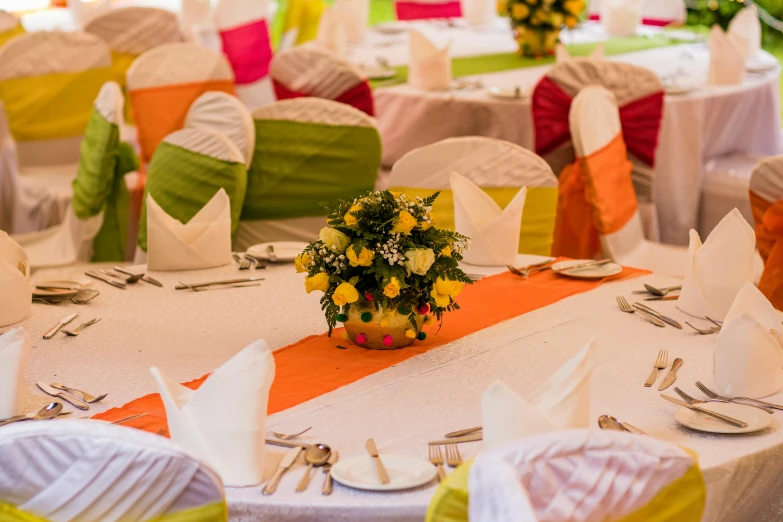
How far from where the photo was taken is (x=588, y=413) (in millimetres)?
1672

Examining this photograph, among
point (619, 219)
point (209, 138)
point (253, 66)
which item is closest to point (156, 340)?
point (209, 138)

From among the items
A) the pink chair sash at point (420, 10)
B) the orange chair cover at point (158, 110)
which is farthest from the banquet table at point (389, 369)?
the pink chair sash at point (420, 10)

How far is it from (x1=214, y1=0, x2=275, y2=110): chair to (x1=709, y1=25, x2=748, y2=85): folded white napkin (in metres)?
2.95

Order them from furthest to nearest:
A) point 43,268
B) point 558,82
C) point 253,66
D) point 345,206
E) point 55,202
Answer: point 253,66 → point 55,202 → point 558,82 → point 43,268 → point 345,206

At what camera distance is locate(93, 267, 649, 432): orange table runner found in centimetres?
191

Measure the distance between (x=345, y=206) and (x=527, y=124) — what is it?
2.69 m

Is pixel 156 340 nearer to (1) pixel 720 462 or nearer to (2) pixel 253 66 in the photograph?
(1) pixel 720 462

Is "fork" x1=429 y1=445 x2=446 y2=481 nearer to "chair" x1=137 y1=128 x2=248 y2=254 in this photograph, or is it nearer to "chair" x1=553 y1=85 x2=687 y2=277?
"chair" x1=137 y1=128 x2=248 y2=254

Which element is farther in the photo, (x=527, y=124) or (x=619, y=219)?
(x=527, y=124)

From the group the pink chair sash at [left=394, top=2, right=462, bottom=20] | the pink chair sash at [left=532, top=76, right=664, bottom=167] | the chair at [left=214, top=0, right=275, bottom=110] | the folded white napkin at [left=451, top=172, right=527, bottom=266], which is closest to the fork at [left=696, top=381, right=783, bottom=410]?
the folded white napkin at [left=451, top=172, right=527, bottom=266]

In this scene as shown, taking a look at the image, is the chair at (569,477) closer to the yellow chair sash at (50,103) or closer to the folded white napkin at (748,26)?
the yellow chair sash at (50,103)

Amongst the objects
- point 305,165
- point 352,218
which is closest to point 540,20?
point 305,165

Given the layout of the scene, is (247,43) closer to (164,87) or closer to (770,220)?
(164,87)

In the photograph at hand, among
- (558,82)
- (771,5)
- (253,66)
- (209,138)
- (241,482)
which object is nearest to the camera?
(241,482)
